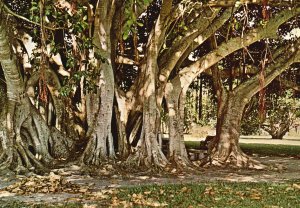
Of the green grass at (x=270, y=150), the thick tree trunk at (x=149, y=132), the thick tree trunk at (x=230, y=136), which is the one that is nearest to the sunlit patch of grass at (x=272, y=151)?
the green grass at (x=270, y=150)

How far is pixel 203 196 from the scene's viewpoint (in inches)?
271

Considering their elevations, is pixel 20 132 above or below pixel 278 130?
below

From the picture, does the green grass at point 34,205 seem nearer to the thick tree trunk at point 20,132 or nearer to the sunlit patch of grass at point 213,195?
the sunlit patch of grass at point 213,195

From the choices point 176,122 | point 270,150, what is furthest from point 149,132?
point 270,150

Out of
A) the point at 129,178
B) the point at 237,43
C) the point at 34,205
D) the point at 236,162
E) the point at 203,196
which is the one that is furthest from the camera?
the point at 236,162

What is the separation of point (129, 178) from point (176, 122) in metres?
2.50

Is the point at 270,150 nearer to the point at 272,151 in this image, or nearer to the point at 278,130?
the point at 272,151

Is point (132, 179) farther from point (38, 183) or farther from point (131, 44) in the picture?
point (131, 44)

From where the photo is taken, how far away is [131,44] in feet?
44.4

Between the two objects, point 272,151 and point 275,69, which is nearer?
point 275,69

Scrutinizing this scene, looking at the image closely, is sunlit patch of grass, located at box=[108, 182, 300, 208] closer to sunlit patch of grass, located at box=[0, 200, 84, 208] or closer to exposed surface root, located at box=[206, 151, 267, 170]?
sunlit patch of grass, located at box=[0, 200, 84, 208]

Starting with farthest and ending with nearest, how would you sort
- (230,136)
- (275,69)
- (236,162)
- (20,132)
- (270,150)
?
(270,150)
(230,136)
(275,69)
(236,162)
(20,132)

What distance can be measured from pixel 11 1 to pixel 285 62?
7.01 meters

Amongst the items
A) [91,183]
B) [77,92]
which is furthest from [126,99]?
[91,183]
